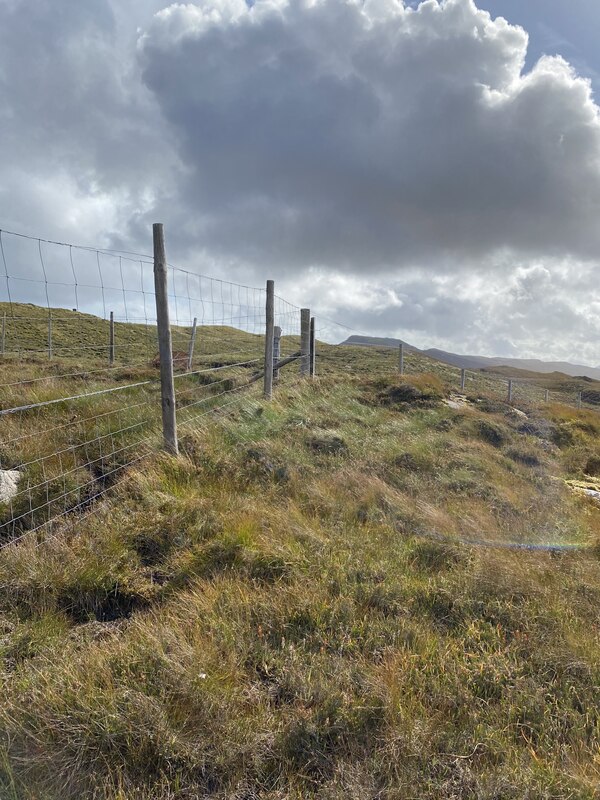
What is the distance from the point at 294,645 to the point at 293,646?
46 mm

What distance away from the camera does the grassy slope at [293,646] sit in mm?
2102

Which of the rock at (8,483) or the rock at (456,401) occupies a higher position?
the rock at (8,483)

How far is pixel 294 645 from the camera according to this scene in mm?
2824

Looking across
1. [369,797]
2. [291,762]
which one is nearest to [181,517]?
[291,762]

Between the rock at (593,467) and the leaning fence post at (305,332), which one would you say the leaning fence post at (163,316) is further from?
the rock at (593,467)

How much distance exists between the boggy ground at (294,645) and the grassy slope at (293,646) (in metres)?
0.01

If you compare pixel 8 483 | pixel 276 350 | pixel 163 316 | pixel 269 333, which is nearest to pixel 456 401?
pixel 276 350

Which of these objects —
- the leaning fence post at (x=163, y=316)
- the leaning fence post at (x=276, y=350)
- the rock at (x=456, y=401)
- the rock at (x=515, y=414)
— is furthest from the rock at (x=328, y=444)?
the rock at (x=515, y=414)

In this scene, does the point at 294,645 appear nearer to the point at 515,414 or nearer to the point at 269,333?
the point at 269,333

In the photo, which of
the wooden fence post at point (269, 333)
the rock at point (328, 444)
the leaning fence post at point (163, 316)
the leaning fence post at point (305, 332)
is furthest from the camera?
the leaning fence post at point (305, 332)

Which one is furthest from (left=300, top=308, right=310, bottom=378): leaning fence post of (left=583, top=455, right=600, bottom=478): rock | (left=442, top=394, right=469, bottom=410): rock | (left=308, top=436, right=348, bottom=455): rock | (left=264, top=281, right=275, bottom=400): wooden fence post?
(left=583, top=455, right=600, bottom=478): rock

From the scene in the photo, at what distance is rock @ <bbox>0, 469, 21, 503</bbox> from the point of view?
4.26 m

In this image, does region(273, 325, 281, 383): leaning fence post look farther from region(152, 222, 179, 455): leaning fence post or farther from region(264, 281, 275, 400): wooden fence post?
region(152, 222, 179, 455): leaning fence post

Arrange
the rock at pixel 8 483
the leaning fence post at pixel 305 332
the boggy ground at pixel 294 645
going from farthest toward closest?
the leaning fence post at pixel 305 332
the rock at pixel 8 483
the boggy ground at pixel 294 645
